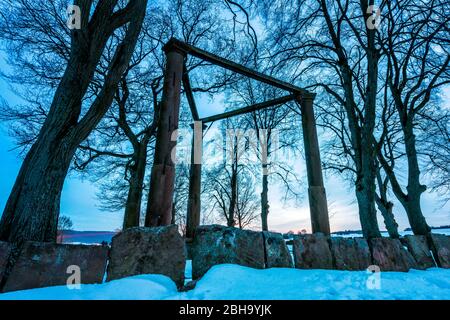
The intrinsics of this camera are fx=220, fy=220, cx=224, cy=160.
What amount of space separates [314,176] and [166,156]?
253cm

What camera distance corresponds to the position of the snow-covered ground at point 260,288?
1.69 metres

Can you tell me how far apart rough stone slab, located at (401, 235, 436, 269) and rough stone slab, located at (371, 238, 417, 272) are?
13 cm

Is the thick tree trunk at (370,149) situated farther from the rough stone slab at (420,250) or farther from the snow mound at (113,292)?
the snow mound at (113,292)

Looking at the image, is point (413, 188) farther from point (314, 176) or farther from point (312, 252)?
point (312, 252)

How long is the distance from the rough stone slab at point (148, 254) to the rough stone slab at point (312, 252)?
1.35m

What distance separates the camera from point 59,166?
280 cm

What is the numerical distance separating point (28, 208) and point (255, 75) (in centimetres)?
411

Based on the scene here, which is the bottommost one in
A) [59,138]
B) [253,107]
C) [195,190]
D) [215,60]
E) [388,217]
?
[388,217]

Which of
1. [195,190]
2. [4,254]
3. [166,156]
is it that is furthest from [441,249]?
[4,254]

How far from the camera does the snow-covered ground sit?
1.69 metres

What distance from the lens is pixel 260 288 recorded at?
71.7 inches

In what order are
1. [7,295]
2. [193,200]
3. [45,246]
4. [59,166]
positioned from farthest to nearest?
[193,200] < [59,166] < [45,246] < [7,295]

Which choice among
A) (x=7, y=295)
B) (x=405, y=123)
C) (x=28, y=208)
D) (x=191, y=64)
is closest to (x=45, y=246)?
(x=7, y=295)
